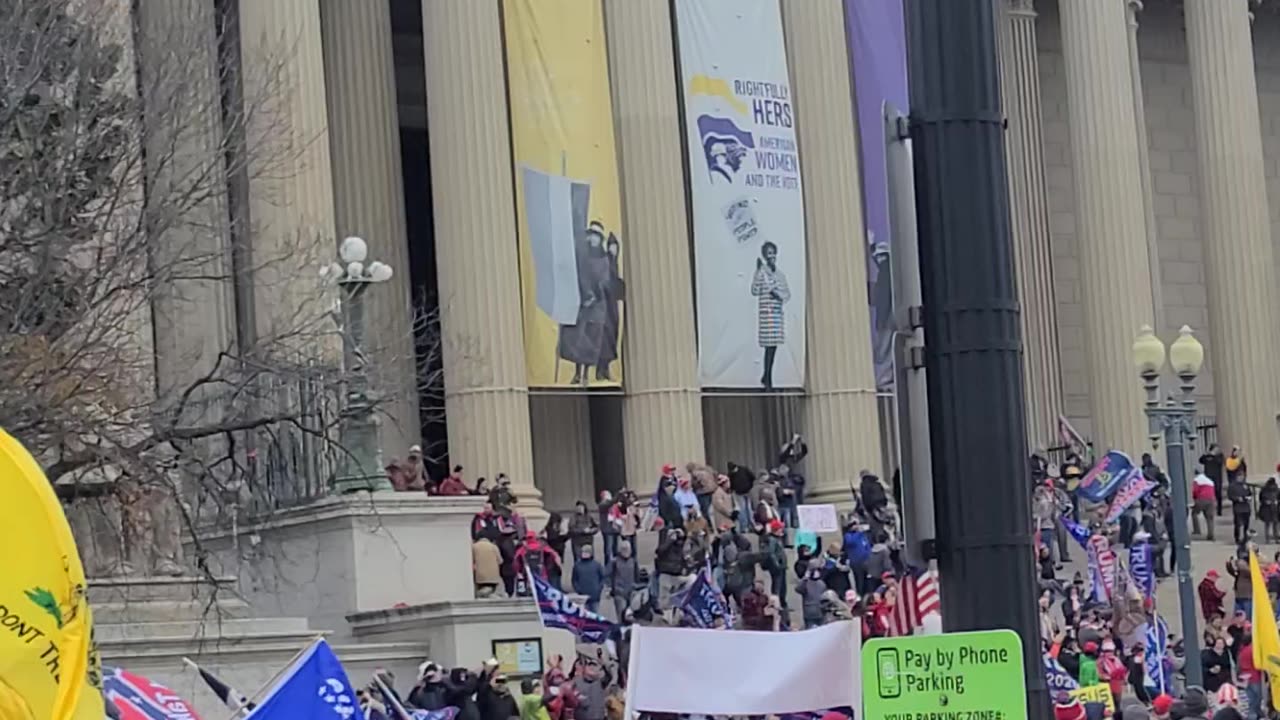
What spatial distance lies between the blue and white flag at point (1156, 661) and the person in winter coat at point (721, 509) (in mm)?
5606

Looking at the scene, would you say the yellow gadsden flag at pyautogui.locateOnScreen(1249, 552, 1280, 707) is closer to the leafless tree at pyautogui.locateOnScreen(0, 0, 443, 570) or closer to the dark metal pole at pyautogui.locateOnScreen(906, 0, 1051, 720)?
the leafless tree at pyautogui.locateOnScreen(0, 0, 443, 570)

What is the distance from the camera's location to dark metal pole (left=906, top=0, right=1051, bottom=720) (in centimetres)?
725

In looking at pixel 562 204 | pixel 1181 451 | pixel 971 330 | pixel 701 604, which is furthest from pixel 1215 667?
pixel 971 330

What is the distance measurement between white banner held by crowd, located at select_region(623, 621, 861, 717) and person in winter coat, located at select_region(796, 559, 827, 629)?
1486 centimetres

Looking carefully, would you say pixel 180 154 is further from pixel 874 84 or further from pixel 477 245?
pixel 874 84

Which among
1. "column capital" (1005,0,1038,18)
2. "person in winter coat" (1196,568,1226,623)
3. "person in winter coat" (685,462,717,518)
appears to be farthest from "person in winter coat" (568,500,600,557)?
"column capital" (1005,0,1038,18)

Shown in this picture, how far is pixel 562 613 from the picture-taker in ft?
80.7

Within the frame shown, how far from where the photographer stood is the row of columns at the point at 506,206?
3544 centimetres

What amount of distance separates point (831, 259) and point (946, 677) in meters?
32.6

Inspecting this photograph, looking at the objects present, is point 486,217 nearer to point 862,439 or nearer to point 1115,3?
point 862,439

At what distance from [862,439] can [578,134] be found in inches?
258

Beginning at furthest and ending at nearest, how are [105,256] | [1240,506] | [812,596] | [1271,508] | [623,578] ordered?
1. [1271,508]
2. [1240,506]
3. [623,578]
4. [812,596]
5. [105,256]

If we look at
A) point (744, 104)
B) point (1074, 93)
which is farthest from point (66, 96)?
point (1074, 93)

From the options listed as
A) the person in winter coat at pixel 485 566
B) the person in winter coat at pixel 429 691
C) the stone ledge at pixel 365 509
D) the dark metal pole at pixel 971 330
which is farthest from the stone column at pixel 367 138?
the dark metal pole at pixel 971 330
